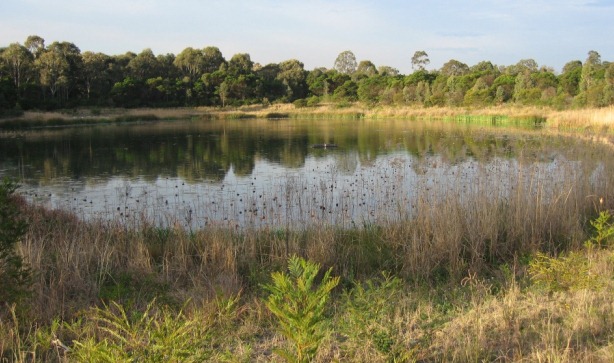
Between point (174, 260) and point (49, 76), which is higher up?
point (49, 76)

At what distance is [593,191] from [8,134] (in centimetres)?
3051

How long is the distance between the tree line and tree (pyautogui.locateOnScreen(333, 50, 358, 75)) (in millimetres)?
22717

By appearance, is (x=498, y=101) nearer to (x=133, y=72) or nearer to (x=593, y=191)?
(x=593, y=191)

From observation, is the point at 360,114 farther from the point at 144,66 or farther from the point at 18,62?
the point at 144,66

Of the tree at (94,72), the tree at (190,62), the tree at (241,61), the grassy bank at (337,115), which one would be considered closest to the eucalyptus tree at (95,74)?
the tree at (94,72)

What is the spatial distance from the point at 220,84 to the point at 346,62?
44.3 metres

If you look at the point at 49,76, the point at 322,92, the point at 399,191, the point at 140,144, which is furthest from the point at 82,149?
the point at 322,92

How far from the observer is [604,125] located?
21016 mm

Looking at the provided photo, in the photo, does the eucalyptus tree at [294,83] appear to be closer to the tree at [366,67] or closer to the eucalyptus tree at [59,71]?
the tree at [366,67]

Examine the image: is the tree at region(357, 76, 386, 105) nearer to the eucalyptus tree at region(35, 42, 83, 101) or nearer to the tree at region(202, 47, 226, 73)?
the tree at region(202, 47, 226, 73)

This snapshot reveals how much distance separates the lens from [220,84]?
6325 centimetres

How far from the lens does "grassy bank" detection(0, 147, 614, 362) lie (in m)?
3.11

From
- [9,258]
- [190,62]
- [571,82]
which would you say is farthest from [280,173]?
[190,62]

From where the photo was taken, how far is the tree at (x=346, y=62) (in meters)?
102
